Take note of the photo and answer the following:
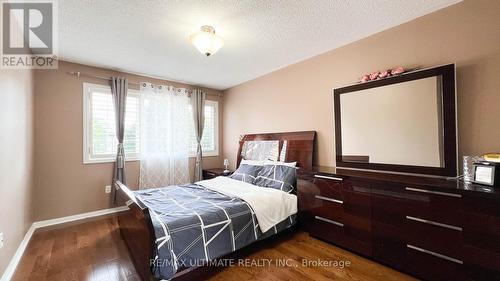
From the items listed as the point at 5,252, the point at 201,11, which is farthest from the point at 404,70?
the point at 5,252

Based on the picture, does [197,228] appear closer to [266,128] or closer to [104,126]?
[266,128]

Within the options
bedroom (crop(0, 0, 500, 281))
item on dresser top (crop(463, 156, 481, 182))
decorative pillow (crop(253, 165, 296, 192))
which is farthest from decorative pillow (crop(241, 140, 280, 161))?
item on dresser top (crop(463, 156, 481, 182))

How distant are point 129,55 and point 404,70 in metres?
3.49

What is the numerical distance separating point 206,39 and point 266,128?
2.11 meters

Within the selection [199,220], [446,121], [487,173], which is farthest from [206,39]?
[487,173]

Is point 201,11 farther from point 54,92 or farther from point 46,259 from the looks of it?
point 46,259

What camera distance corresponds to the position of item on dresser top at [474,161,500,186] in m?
1.58

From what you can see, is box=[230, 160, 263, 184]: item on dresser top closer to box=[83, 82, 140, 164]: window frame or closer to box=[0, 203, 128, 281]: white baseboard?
box=[0, 203, 128, 281]: white baseboard

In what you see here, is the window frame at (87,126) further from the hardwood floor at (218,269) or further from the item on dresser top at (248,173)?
the item on dresser top at (248,173)

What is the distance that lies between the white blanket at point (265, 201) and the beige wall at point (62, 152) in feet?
6.84

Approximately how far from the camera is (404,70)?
228 centimetres

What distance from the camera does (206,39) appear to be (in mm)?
2211

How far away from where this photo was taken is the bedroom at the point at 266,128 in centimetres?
184

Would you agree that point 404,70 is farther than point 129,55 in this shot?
No
